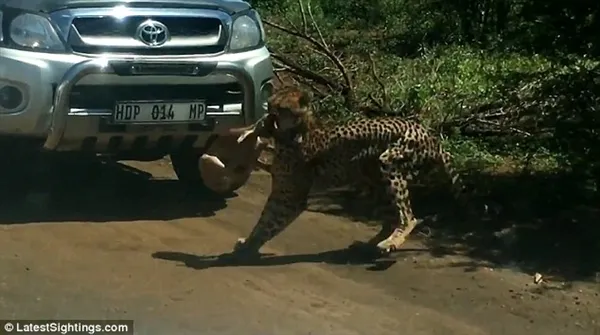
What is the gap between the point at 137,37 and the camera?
6.96 m

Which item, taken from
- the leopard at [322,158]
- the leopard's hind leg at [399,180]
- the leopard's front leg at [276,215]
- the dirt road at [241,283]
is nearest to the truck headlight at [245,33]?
the leopard at [322,158]

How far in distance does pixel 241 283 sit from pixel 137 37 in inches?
71.5

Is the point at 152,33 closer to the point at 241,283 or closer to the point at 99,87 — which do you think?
the point at 99,87

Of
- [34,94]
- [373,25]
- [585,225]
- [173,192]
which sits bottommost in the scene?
[373,25]

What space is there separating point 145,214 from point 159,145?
1.56 feet

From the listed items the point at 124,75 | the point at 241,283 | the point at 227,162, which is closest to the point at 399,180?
the point at 227,162

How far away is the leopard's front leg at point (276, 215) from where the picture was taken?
653cm

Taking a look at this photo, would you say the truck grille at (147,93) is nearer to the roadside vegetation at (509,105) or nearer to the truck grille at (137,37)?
the truck grille at (137,37)

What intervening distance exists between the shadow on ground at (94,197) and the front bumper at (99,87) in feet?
1.46

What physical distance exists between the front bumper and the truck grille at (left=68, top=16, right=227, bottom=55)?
0.07 m

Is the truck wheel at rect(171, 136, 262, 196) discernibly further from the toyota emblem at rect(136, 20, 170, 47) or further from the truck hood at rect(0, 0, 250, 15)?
the truck hood at rect(0, 0, 250, 15)

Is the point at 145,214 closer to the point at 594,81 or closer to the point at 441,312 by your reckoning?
the point at 441,312

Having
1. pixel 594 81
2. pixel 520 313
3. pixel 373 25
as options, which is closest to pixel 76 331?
pixel 520 313

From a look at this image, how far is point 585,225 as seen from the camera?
6.98 metres
